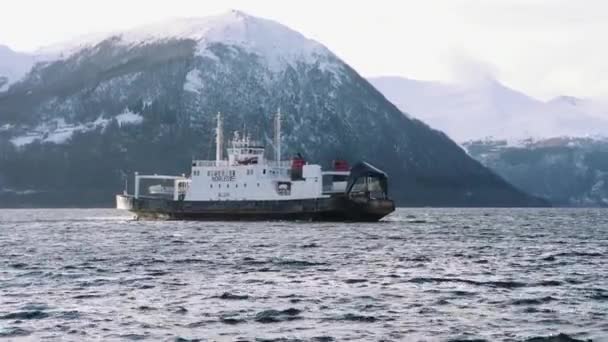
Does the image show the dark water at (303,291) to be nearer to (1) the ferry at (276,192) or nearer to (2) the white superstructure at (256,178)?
(1) the ferry at (276,192)

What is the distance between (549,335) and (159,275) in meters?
26.5

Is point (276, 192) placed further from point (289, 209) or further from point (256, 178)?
point (289, 209)

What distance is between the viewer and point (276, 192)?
136750mm

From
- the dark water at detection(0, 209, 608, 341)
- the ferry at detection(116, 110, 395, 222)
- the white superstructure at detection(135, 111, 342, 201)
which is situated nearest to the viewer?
the dark water at detection(0, 209, 608, 341)

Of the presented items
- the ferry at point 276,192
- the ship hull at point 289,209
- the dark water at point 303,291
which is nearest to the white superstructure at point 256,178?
the ferry at point 276,192

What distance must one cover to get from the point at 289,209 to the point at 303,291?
8268 cm

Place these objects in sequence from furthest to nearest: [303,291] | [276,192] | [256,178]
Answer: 1. [256,178]
2. [276,192]
3. [303,291]

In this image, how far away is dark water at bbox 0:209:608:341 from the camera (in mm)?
40344

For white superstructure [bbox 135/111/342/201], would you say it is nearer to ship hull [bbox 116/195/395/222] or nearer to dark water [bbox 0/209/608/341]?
ship hull [bbox 116/195/395/222]

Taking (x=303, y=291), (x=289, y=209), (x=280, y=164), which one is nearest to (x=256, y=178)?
(x=280, y=164)

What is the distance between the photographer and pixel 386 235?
342 feet

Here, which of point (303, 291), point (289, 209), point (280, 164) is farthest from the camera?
point (280, 164)

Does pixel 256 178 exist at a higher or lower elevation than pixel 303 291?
higher

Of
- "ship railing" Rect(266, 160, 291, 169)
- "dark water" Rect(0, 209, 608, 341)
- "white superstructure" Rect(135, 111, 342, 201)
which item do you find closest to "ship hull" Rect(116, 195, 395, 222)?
"white superstructure" Rect(135, 111, 342, 201)
